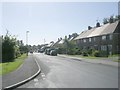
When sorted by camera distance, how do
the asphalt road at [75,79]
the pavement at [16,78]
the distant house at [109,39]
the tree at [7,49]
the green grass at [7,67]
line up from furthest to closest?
1. the distant house at [109,39]
2. the tree at [7,49]
3. the green grass at [7,67]
4. the asphalt road at [75,79]
5. the pavement at [16,78]

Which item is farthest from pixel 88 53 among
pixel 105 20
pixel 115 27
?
pixel 105 20

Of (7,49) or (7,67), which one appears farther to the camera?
(7,49)

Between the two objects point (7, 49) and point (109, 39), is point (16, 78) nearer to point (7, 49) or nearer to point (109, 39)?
point (7, 49)

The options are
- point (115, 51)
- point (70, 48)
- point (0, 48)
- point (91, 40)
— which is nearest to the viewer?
point (0, 48)

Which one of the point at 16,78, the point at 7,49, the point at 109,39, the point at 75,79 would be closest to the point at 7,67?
the point at 16,78

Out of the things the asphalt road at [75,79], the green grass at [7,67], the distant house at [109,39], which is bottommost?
the asphalt road at [75,79]

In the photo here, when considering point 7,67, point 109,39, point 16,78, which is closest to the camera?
point 16,78

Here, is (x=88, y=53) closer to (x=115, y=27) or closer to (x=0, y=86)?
(x=115, y=27)

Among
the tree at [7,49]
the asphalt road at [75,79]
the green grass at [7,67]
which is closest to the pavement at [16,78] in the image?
the asphalt road at [75,79]

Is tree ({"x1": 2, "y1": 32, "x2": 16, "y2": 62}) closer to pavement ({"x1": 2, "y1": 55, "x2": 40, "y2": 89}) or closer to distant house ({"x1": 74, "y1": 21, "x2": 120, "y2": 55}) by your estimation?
pavement ({"x1": 2, "y1": 55, "x2": 40, "y2": 89})

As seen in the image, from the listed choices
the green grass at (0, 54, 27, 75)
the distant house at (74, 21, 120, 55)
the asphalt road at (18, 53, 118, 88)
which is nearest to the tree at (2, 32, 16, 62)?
the green grass at (0, 54, 27, 75)

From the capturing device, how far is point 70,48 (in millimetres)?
86125

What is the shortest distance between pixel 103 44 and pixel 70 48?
19.0 metres

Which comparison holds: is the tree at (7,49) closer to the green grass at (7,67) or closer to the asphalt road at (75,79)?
the green grass at (7,67)
